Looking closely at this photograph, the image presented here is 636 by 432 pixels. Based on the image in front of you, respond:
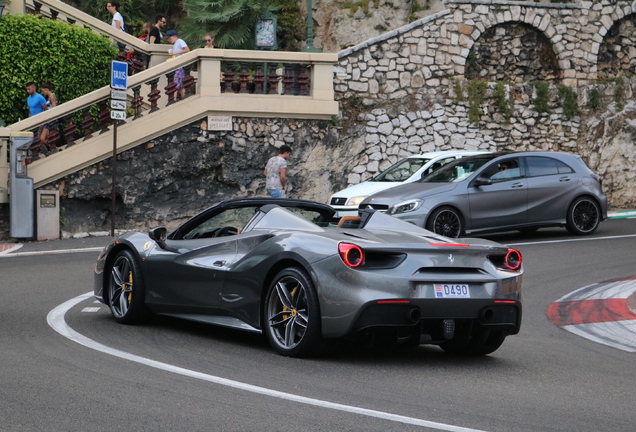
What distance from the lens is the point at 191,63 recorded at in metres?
22.9

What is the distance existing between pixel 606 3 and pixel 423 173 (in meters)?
10.4

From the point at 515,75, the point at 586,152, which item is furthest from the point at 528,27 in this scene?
the point at 586,152

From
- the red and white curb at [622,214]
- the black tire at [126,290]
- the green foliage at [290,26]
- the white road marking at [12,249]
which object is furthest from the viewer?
the green foliage at [290,26]

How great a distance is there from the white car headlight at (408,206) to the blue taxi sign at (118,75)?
256 inches

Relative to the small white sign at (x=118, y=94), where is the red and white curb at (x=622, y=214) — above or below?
below

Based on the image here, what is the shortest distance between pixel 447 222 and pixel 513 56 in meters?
11.4

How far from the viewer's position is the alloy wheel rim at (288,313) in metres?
7.62

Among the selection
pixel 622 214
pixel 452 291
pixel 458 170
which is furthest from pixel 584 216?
pixel 452 291

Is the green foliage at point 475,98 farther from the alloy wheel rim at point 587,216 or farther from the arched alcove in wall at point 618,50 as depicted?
the alloy wheel rim at point 587,216

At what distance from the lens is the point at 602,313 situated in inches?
449

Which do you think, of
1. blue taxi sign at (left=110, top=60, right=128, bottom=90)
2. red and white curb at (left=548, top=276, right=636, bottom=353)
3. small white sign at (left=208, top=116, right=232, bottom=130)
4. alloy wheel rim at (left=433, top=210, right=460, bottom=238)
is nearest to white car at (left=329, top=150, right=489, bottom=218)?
alloy wheel rim at (left=433, top=210, right=460, bottom=238)

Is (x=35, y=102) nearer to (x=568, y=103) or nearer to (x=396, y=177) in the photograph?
(x=396, y=177)

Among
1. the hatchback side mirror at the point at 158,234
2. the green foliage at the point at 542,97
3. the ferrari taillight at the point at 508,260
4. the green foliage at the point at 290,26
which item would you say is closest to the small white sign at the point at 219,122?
the green foliage at the point at 542,97

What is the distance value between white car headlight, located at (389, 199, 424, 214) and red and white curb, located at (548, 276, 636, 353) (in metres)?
4.15
